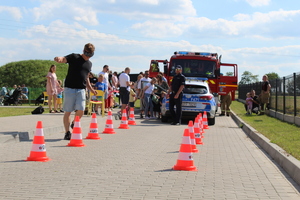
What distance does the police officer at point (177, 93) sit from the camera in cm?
1773

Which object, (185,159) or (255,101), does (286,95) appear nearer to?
(255,101)

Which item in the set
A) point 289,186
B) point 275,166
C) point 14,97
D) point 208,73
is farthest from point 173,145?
point 14,97

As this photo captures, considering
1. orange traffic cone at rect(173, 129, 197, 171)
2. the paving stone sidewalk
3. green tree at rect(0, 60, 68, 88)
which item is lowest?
the paving stone sidewalk

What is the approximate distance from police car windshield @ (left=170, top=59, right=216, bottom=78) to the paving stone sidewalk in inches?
528

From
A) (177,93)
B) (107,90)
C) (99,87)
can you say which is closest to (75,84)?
(177,93)

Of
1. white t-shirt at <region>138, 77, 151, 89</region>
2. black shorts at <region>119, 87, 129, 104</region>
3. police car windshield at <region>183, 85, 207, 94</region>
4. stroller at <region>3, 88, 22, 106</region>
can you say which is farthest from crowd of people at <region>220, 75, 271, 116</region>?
stroller at <region>3, 88, 22, 106</region>

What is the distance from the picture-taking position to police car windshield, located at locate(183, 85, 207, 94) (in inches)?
756

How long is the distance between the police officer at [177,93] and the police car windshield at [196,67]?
6.89 metres

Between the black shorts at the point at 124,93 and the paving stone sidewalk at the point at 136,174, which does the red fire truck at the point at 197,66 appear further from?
the paving stone sidewalk at the point at 136,174

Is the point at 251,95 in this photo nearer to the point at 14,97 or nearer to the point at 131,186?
the point at 14,97

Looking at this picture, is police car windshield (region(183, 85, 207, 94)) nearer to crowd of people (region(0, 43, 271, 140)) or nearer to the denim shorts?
crowd of people (region(0, 43, 271, 140))

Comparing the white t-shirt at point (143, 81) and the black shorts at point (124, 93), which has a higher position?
the white t-shirt at point (143, 81)

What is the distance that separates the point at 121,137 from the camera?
1321 centimetres

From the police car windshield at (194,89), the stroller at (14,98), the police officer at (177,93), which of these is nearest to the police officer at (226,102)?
the police car windshield at (194,89)
